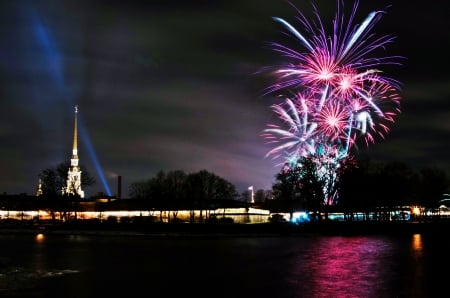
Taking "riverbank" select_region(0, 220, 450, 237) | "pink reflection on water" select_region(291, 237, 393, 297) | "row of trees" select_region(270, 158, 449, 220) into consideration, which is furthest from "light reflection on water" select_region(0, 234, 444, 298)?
"row of trees" select_region(270, 158, 449, 220)

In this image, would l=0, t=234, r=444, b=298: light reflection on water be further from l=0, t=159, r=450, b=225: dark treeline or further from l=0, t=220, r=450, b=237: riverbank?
l=0, t=159, r=450, b=225: dark treeline

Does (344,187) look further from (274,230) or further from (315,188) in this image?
(274,230)

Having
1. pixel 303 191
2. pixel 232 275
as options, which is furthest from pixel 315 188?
pixel 232 275

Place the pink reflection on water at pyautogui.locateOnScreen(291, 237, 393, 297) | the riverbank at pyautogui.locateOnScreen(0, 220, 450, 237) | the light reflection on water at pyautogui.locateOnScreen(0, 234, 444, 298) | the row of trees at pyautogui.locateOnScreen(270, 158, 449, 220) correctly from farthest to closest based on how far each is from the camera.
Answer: the row of trees at pyautogui.locateOnScreen(270, 158, 449, 220) → the riverbank at pyautogui.locateOnScreen(0, 220, 450, 237) → the light reflection on water at pyautogui.locateOnScreen(0, 234, 444, 298) → the pink reflection on water at pyautogui.locateOnScreen(291, 237, 393, 297)

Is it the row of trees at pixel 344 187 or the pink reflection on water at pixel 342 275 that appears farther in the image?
the row of trees at pixel 344 187

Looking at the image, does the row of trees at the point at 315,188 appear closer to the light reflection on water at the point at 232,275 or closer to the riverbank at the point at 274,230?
the riverbank at the point at 274,230

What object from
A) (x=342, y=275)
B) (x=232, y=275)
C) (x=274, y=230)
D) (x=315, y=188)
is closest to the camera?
(x=342, y=275)

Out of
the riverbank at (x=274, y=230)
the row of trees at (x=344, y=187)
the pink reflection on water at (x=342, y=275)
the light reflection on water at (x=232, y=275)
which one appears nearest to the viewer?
the pink reflection on water at (x=342, y=275)

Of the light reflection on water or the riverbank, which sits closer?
the light reflection on water

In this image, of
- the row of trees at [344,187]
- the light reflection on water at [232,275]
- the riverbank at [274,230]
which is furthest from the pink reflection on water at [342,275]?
the row of trees at [344,187]

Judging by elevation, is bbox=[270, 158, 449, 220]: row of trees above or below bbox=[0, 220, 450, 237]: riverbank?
above

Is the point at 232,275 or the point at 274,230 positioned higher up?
the point at 274,230

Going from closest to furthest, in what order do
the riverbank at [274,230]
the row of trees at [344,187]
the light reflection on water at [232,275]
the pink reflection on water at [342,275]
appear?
the pink reflection on water at [342,275], the light reflection on water at [232,275], the riverbank at [274,230], the row of trees at [344,187]
